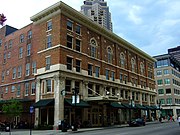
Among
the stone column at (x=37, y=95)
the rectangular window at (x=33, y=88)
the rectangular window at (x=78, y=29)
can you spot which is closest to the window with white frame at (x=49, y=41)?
the rectangular window at (x=78, y=29)

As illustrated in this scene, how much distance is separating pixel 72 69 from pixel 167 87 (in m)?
58.1

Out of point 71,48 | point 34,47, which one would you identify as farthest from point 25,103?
point 71,48

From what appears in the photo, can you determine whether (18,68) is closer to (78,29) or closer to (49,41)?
(49,41)

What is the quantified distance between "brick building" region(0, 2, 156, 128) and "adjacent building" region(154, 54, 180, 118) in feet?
125

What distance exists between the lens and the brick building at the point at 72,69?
32406 mm

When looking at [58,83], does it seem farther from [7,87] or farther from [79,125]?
[7,87]

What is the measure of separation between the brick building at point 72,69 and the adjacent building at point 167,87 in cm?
3806

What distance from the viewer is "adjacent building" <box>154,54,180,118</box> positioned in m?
80.8

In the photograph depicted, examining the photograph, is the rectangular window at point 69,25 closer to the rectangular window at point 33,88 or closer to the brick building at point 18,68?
the brick building at point 18,68

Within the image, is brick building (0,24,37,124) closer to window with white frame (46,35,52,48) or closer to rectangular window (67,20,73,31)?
window with white frame (46,35,52,48)

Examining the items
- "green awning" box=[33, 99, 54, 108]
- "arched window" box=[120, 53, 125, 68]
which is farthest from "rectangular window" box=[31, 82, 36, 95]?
"arched window" box=[120, 53, 125, 68]

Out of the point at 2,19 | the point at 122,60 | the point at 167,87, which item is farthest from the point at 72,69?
the point at 167,87

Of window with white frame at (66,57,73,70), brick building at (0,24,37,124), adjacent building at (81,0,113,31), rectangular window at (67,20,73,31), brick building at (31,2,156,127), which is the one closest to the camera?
brick building at (31,2,156,127)

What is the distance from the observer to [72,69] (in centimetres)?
3416
